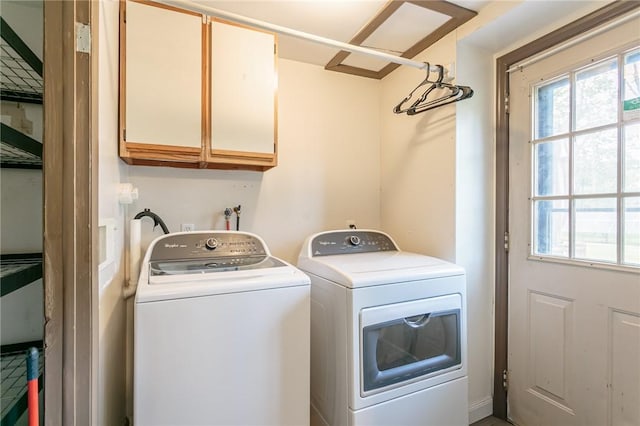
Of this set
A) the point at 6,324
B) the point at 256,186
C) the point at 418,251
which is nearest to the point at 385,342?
the point at 418,251

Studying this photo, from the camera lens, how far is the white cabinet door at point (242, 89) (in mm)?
1691

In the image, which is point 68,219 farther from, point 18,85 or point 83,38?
point 18,85

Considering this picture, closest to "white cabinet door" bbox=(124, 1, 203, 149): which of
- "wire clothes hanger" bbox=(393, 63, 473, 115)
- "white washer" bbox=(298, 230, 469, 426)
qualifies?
"white washer" bbox=(298, 230, 469, 426)

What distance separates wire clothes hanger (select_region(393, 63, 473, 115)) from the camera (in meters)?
1.74

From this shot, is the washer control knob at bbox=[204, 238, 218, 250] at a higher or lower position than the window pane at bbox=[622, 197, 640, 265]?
lower

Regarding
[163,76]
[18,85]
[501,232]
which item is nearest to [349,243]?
[501,232]

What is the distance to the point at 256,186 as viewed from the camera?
84.7 inches

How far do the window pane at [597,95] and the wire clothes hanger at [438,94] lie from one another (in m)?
0.53

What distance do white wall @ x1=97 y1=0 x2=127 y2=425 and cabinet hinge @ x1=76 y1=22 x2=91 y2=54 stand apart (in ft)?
0.34

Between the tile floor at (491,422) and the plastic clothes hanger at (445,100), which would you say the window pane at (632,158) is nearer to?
the plastic clothes hanger at (445,100)

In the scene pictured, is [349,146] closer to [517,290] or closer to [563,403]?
[517,290]

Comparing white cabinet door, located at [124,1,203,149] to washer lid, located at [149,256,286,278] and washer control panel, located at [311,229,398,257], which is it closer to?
washer lid, located at [149,256,286,278]

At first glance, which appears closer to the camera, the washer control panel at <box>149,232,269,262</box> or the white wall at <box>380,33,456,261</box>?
the washer control panel at <box>149,232,269,262</box>

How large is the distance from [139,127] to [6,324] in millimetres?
989
